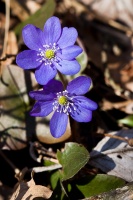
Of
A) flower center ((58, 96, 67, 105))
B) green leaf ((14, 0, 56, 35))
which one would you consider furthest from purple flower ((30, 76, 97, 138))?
green leaf ((14, 0, 56, 35))

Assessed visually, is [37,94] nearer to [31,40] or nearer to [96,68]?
[31,40]

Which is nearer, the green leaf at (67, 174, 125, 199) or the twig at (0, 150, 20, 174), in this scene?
the green leaf at (67, 174, 125, 199)

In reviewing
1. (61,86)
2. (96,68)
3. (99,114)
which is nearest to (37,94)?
(61,86)

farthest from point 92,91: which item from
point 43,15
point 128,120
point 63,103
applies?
point 63,103

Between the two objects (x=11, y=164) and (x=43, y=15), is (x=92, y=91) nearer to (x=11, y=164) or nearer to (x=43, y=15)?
(x=43, y=15)

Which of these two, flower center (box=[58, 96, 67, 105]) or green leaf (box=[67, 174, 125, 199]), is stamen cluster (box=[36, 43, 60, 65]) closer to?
flower center (box=[58, 96, 67, 105])

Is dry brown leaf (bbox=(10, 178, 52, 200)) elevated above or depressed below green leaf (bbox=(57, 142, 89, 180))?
below

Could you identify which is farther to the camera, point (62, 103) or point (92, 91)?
point (92, 91)
